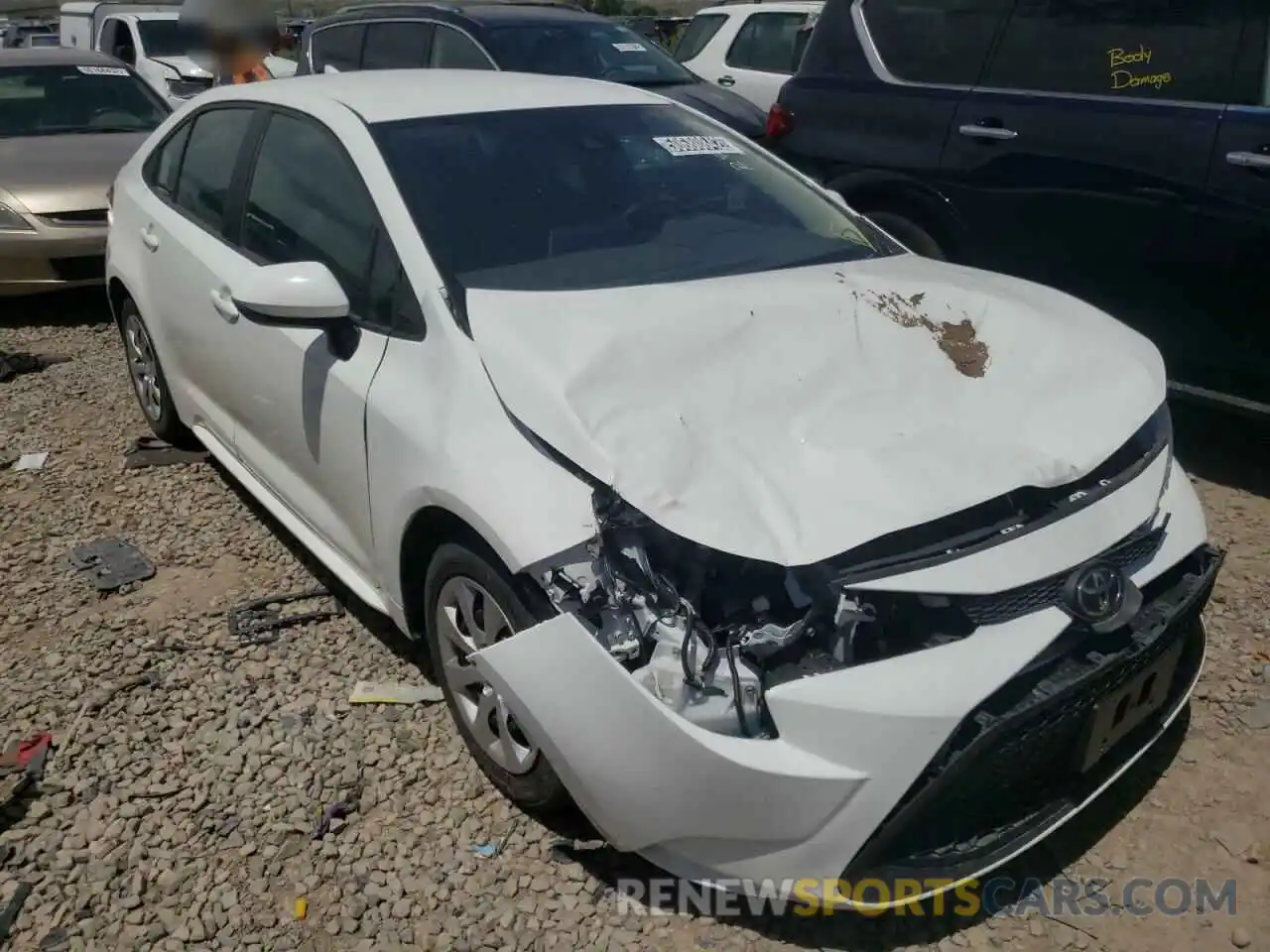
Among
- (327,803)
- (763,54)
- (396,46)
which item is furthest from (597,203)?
(763,54)

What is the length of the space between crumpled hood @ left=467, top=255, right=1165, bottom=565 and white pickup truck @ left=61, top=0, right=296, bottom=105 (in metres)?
9.27

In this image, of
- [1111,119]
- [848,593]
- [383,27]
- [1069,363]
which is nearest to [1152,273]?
[1111,119]

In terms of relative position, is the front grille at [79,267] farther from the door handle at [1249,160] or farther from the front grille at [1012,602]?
the front grille at [1012,602]

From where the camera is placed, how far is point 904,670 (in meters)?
2.07

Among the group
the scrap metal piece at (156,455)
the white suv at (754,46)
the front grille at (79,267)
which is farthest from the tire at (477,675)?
the white suv at (754,46)

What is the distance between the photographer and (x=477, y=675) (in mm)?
2729

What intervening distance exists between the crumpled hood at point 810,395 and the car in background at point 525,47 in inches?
196

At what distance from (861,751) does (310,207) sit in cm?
227

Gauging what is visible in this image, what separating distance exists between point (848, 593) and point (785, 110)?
408 centimetres

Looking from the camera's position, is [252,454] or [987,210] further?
[987,210]

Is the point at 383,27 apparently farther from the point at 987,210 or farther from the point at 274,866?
the point at 274,866

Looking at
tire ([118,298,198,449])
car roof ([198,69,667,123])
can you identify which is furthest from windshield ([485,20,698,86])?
car roof ([198,69,667,123])

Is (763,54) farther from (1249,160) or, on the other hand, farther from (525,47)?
(1249,160)

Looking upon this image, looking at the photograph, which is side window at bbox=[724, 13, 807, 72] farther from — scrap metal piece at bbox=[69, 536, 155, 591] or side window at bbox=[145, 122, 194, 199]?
scrap metal piece at bbox=[69, 536, 155, 591]
